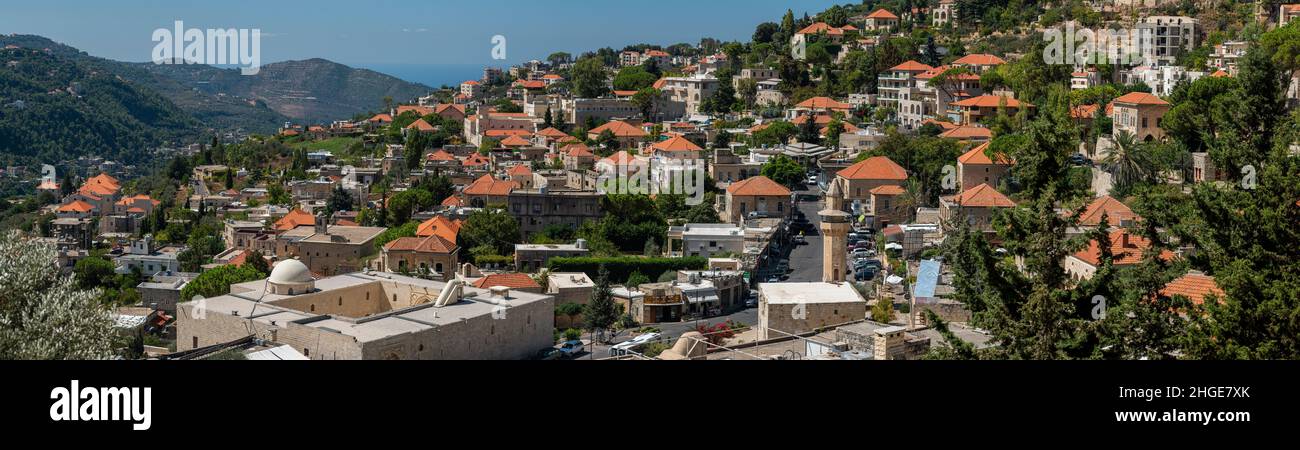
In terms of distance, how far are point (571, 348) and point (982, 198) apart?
46.5 ft

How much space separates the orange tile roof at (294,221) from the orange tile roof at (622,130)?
42.6ft

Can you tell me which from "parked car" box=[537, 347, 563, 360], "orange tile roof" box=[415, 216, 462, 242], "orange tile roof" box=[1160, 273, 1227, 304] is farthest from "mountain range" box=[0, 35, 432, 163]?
"orange tile roof" box=[1160, 273, 1227, 304]

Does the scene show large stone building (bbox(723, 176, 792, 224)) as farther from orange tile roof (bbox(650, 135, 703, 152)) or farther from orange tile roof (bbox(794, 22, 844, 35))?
orange tile roof (bbox(794, 22, 844, 35))

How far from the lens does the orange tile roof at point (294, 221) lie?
41.9 metres

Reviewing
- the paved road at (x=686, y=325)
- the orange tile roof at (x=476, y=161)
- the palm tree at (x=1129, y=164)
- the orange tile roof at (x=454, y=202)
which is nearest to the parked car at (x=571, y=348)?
the paved road at (x=686, y=325)

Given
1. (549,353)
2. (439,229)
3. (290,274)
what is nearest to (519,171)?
(439,229)

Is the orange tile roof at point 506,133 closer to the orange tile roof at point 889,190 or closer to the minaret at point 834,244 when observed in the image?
the orange tile roof at point 889,190

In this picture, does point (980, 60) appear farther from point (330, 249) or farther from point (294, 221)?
point (330, 249)

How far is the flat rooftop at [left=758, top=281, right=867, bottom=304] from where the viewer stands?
24781 mm

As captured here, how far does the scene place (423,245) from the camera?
116ft
